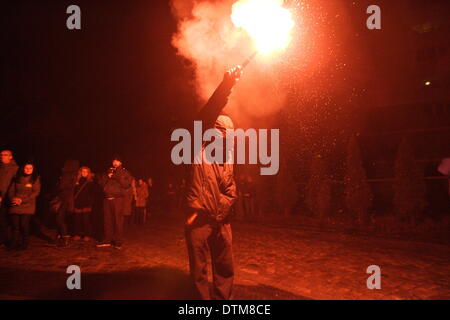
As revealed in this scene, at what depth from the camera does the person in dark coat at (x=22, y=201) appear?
8.08 m

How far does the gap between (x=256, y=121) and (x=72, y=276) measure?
1277 cm

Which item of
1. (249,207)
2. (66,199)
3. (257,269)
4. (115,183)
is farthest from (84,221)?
(249,207)

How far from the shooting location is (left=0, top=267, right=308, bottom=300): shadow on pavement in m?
4.97

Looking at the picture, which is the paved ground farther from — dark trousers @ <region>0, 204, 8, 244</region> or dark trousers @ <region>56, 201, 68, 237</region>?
dark trousers @ <region>0, 204, 8, 244</region>

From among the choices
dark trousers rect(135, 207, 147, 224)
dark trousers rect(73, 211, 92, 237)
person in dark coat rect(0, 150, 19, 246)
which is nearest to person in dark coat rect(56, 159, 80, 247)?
dark trousers rect(73, 211, 92, 237)

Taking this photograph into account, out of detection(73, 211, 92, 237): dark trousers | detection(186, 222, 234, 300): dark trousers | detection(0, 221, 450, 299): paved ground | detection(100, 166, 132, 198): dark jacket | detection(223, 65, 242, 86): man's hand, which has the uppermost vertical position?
detection(223, 65, 242, 86): man's hand

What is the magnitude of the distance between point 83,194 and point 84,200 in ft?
0.54

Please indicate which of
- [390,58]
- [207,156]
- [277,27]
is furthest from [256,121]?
[390,58]

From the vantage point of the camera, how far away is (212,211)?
379cm

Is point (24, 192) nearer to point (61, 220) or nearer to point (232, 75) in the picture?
point (61, 220)

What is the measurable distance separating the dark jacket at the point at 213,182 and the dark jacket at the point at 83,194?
641 centimetres

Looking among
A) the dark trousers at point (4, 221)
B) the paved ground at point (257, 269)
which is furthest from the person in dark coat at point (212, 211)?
the dark trousers at point (4, 221)

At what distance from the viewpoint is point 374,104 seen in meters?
26.6
